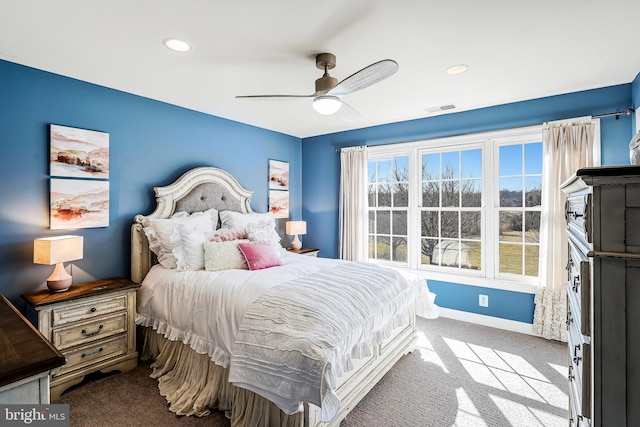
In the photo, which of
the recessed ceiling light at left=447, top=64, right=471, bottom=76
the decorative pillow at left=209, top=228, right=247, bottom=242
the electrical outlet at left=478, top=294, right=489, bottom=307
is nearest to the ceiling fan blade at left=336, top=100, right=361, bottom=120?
the recessed ceiling light at left=447, top=64, right=471, bottom=76

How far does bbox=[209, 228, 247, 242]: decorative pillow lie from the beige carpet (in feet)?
4.28

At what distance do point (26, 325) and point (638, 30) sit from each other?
150 inches

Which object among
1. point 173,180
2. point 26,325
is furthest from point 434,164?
point 26,325

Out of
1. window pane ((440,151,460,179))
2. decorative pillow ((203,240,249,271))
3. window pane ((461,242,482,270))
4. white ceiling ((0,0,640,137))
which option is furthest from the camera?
window pane ((440,151,460,179))

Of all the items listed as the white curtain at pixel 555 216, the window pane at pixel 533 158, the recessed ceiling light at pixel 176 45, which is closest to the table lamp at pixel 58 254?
the recessed ceiling light at pixel 176 45

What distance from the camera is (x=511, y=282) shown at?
11.7 feet

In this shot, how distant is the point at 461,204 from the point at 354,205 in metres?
1.47

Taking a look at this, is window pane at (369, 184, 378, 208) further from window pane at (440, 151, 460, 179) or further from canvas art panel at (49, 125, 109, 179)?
canvas art panel at (49, 125, 109, 179)

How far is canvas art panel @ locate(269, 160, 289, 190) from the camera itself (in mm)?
4785

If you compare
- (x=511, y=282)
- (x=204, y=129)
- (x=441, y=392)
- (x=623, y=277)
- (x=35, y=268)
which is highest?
(x=204, y=129)

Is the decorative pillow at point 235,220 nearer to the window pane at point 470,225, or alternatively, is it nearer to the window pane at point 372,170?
the window pane at point 372,170

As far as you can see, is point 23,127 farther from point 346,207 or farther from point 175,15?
point 346,207

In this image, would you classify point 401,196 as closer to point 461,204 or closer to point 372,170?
point 372,170

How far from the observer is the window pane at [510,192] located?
3.60 metres
